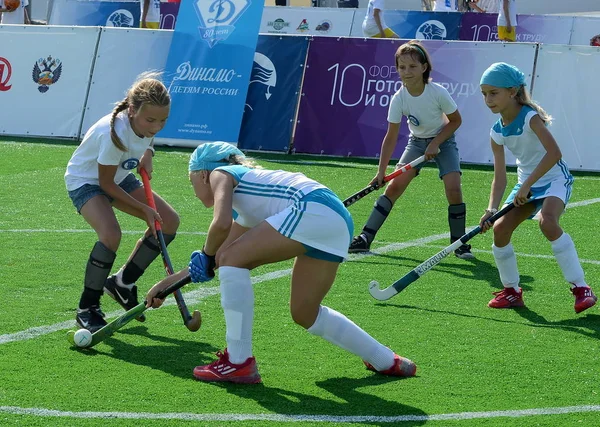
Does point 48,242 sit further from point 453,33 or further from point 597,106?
point 453,33

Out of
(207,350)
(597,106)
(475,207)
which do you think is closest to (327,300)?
(207,350)

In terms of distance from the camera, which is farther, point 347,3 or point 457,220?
point 347,3

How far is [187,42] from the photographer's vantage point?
43.0 ft

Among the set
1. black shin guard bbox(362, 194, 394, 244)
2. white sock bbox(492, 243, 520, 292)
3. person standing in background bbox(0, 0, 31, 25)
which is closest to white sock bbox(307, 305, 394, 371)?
white sock bbox(492, 243, 520, 292)

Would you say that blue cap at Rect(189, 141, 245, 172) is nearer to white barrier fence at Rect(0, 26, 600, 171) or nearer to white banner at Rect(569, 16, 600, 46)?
white barrier fence at Rect(0, 26, 600, 171)

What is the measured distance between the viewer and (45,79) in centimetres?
1334

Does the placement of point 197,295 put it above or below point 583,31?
below

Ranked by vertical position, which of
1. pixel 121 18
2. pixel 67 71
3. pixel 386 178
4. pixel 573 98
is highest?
pixel 573 98

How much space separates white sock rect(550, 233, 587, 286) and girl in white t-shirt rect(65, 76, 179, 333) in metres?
2.40

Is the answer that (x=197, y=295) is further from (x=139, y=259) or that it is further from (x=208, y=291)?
(x=139, y=259)

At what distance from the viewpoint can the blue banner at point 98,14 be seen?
2027 cm

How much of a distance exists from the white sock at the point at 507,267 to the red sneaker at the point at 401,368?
1.64 meters

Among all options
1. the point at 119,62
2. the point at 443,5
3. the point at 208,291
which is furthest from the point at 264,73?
the point at 208,291

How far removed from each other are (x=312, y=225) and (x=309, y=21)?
50.5ft
